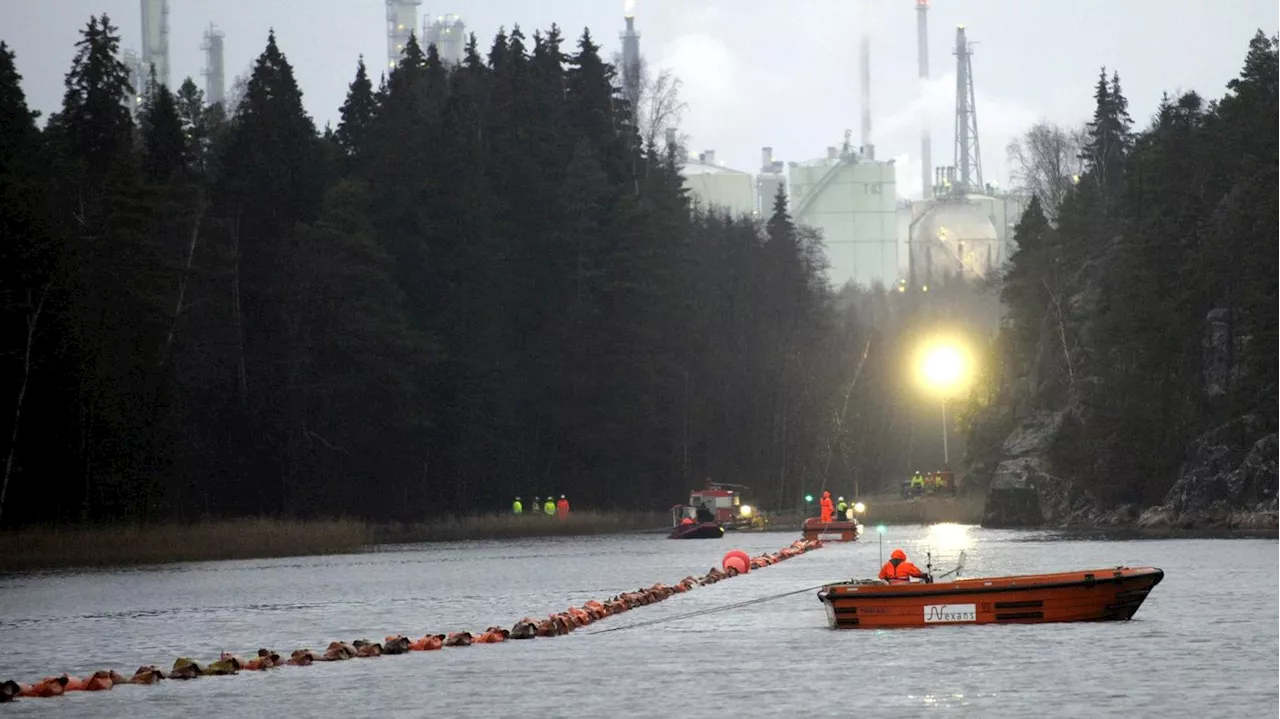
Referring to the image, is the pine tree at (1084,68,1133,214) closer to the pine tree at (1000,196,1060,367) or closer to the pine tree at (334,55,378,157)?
the pine tree at (1000,196,1060,367)

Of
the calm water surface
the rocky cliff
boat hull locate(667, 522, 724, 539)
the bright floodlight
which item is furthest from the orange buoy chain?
the bright floodlight

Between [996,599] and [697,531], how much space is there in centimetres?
6162

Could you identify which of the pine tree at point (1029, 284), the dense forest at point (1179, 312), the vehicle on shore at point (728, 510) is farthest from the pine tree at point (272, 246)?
the pine tree at point (1029, 284)

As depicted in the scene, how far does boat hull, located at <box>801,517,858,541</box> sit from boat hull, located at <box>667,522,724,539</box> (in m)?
11.1

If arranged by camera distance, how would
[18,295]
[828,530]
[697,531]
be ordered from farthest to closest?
1. [697,531]
2. [828,530]
3. [18,295]

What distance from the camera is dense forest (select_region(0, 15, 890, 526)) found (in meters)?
95.9

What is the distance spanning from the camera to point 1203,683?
127 ft

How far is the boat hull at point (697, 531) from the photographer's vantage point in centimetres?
10856

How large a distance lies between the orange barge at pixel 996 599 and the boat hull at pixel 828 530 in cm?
4872

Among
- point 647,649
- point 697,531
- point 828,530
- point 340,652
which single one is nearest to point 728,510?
point 697,531

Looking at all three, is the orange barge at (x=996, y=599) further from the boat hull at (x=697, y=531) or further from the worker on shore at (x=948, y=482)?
the worker on shore at (x=948, y=482)

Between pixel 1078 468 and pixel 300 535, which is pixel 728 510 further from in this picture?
pixel 300 535

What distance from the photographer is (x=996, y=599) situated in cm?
4750

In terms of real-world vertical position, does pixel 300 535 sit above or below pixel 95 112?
below
